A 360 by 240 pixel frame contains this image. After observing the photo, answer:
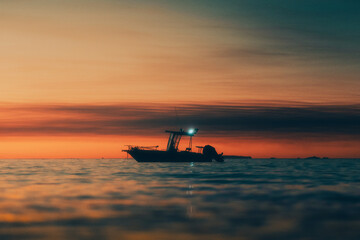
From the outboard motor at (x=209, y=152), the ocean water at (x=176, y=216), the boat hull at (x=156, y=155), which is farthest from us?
the outboard motor at (x=209, y=152)

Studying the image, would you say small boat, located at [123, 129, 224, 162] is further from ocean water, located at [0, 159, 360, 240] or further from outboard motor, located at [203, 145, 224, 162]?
ocean water, located at [0, 159, 360, 240]

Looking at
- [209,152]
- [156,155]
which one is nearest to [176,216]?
[156,155]

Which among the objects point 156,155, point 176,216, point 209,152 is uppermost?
point 209,152

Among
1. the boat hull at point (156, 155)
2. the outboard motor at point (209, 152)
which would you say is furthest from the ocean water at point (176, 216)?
the outboard motor at point (209, 152)

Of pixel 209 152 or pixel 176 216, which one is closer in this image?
pixel 176 216

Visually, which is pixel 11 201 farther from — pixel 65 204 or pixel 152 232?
pixel 152 232

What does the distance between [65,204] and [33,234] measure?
9.23 metres

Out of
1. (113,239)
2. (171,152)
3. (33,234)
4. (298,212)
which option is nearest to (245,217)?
(298,212)

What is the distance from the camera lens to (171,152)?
438 ft

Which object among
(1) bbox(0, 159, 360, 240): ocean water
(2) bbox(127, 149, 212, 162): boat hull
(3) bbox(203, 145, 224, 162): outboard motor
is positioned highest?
(3) bbox(203, 145, 224, 162): outboard motor

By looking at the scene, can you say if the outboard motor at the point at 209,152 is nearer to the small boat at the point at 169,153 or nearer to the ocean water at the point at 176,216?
the small boat at the point at 169,153

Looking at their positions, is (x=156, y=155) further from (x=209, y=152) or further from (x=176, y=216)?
(x=176, y=216)

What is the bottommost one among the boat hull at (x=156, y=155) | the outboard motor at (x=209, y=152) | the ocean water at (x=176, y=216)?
the ocean water at (x=176, y=216)

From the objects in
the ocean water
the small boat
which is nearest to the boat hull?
the small boat
